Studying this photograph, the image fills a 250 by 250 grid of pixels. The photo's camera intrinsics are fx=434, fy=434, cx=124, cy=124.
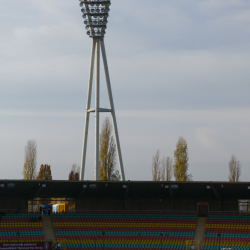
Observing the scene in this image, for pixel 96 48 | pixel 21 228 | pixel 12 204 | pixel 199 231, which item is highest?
pixel 96 48

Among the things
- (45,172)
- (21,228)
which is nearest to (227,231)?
(21,228)

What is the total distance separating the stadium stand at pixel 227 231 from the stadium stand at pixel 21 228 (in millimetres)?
16740

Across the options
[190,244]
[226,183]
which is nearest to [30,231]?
[190,244]

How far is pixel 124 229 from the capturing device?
45.8m

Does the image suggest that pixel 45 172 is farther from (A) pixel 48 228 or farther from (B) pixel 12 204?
(A) pixel 48 228

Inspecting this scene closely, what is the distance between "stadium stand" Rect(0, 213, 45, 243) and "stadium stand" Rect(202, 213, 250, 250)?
16.7m

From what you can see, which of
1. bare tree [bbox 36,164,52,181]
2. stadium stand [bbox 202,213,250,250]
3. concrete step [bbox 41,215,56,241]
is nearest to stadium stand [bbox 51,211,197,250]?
concrete step [bbox 41,215,56,241]

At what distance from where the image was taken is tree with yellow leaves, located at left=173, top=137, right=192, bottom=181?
234 feet

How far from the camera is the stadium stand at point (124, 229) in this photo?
42.7m

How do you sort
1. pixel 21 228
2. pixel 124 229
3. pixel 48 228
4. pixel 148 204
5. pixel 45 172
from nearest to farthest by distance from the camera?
pixel 21 228 → pixel 48 228 → pixel 124 229 → pixel 148 204 → pixel 45 172

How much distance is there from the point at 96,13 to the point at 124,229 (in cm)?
2537

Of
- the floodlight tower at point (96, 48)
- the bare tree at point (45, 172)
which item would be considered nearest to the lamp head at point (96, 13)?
the floodlight tower at point (96, 48)

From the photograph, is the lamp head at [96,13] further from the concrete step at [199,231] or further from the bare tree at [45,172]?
the bare tree at [45,172]

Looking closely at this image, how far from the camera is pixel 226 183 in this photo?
155ft
